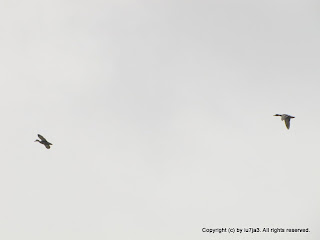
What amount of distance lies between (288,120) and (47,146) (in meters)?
47.1

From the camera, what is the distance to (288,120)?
7638 cm

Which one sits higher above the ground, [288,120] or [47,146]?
[288,120]

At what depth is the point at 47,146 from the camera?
257ft
